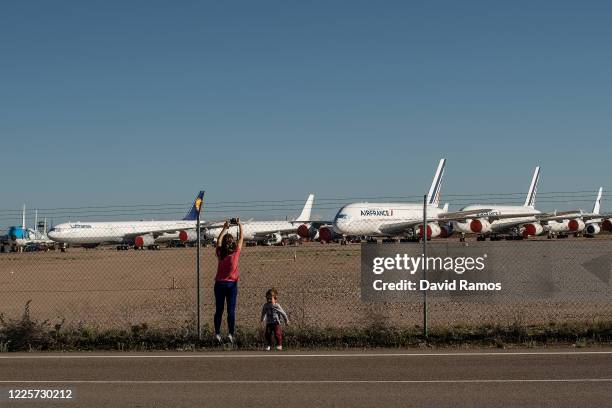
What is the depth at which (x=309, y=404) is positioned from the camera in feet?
28.4

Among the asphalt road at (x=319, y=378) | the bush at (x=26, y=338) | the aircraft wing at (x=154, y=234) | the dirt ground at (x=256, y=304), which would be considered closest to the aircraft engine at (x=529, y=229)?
the aircraft wing at (x=154, y=234)

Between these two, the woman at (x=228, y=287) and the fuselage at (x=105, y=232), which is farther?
the fuselage at (x=105, y=232)

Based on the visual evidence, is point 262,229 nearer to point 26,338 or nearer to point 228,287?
point 26,338

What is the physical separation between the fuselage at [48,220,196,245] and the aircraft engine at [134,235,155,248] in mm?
614

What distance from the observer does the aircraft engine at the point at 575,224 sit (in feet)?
272

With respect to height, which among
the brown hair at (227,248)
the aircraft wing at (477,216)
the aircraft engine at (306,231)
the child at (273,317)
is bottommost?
the child at (273,317)

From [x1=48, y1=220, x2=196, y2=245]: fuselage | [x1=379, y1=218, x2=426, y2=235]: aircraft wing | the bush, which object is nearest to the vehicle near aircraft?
[x1=48, y1=220, x2=196, y2=245]: fuselage

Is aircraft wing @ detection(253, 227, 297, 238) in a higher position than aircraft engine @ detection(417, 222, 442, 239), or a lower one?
higher

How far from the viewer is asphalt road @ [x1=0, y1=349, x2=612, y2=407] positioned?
8875 mm

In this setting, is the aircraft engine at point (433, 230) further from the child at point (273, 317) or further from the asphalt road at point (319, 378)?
the asphalt road at point (319, 378)

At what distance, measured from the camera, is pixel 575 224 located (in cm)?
8338

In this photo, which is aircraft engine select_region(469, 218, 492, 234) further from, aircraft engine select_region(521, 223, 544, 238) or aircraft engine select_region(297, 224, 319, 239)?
aircraft engine select_region(297, 224, 319, 239)

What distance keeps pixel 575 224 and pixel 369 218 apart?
25787mm

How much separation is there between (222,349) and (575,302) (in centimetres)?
1010
